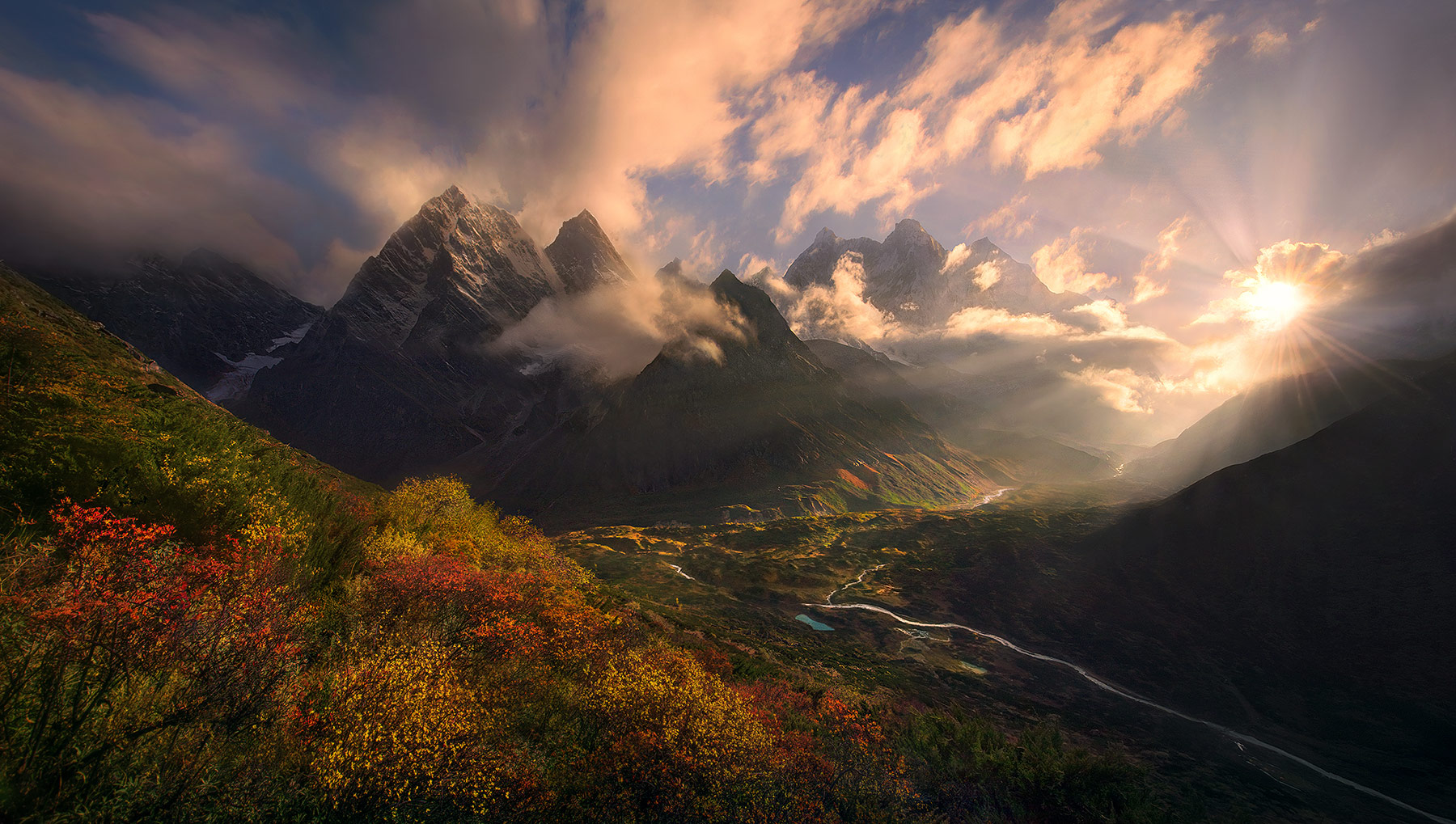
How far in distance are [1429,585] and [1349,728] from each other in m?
37.6

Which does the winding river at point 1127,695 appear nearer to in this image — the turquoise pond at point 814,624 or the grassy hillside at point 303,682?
the turquoise pond at point 814,624

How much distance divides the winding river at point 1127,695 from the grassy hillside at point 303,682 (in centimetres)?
3011

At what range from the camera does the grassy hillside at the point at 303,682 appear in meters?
12.1

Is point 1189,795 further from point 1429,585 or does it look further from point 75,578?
point 1429,585

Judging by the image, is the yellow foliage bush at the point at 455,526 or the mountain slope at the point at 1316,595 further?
the mountain slope at the point at 1316,595

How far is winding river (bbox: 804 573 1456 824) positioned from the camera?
41.1 m

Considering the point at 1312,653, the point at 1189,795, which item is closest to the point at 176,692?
the point at 1189,795

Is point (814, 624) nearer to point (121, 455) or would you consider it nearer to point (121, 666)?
point (121, 666)

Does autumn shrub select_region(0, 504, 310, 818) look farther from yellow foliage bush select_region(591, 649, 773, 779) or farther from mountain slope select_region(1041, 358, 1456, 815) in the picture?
mountain slope select_region(1041, 358, 1456, 815)

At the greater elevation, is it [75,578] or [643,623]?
[75,578]

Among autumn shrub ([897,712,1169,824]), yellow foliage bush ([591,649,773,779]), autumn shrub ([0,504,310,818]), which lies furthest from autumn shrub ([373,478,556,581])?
autumn shrub ([897,712,1169,824])

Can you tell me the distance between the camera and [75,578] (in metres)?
13.3

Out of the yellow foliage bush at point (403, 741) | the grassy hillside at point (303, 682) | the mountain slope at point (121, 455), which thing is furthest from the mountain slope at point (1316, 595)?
the mountain slope at point (121, 455)

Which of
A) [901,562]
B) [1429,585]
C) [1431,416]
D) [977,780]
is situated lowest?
[977,780]
